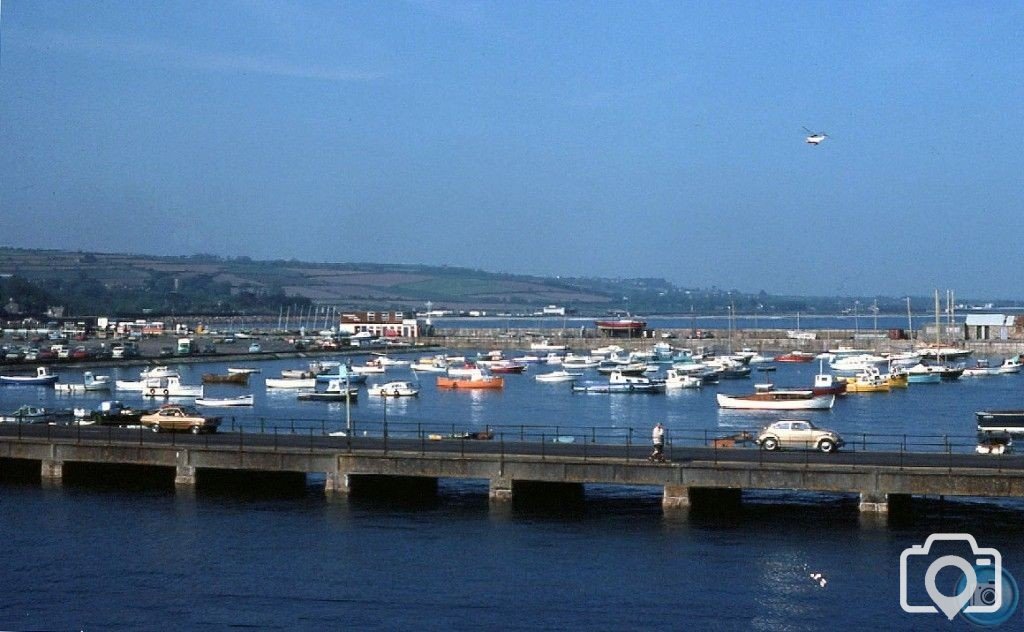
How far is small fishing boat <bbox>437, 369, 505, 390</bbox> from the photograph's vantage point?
90.7 meters

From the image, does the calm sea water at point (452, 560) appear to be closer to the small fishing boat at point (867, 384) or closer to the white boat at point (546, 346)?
the small fishing boat at point (867, 384)

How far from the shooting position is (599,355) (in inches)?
5098

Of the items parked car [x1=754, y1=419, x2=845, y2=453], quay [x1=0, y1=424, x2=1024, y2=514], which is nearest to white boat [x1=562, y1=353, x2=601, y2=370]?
quay [x1=0, y1=424, x2=1024, y2=514]

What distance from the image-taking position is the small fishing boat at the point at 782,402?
69.4 metres

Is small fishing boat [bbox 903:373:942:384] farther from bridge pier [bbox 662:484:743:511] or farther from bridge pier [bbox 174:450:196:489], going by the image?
bridge pier [bbox 174:450:196:489]

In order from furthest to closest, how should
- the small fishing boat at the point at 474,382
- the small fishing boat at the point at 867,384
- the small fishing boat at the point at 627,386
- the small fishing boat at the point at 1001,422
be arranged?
1. the small fishing boat at the point at 474,382
2. the small fishing boat at the point at 627,386
3. the small fishing boat at the point at 867,384
4. the small fishing boat at the point at 1001,422

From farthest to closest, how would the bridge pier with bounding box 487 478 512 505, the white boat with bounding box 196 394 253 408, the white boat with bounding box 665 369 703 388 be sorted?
the white boat with bounding box 665 369 703 388 → the white boat with bounding box 196 394 253 408 → the bridge pier with bounding box 487 478 512 505

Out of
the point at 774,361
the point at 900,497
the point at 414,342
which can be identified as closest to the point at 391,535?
the point at 900,497

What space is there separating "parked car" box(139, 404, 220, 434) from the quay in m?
0.90

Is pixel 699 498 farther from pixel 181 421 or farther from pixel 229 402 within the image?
pixel 229 402

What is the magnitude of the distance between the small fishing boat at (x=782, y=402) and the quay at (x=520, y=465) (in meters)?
32.4

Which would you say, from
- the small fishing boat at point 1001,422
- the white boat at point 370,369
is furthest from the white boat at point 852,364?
the small fishing boat at point 1001,422

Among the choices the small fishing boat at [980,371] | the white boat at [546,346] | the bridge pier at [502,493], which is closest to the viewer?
the bridge pier at [502,493]

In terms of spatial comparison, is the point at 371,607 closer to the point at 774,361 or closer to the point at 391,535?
the point at 391,535
